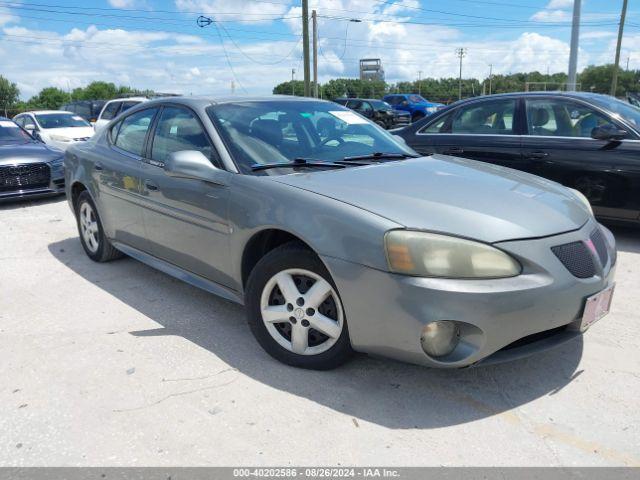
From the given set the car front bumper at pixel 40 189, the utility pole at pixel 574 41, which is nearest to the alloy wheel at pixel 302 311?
the car front bumper at pixel 40 189

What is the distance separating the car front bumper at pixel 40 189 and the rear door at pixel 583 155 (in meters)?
6.51

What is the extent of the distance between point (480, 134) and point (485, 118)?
0.20m

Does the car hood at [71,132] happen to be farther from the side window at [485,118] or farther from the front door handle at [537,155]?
the front door handle at [537,155]

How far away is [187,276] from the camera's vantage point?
12.0 feet

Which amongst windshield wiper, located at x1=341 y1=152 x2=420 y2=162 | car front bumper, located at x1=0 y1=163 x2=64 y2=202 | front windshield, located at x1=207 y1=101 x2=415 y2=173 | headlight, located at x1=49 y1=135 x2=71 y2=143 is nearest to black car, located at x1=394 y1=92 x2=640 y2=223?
front windshield, located at x1=207 y1=101 x2=415 y2=173

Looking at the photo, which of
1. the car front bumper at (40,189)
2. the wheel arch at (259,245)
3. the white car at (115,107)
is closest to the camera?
the wheel arch at (259,245)

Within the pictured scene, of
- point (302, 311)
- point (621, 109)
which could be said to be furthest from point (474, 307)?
point (621, 109)

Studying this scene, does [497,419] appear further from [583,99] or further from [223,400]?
[583,99]

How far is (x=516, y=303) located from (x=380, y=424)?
0.83 m

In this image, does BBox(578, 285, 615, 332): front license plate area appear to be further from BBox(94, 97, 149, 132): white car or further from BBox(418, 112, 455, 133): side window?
BBox(94, 97, 149, 132): white car

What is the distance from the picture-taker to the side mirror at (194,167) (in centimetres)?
324

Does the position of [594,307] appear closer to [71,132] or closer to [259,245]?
[259,245]

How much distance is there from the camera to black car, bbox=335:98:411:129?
2417 cm

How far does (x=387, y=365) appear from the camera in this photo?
120 inches
